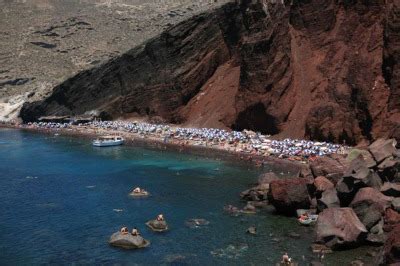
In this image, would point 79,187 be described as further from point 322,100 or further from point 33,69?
point 33,69

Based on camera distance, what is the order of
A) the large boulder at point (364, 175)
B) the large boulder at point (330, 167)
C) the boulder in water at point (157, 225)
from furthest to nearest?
1. the large boulder at point (330, 167)
2. the large boulder at point (364, 175)
3. the boulder in water at point (157, 225)

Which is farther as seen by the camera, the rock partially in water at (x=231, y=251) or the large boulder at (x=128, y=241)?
the large boulder at (x=128, y=241)

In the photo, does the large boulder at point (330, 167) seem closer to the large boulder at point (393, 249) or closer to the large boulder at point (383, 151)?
the large boulder at point (383, 151)

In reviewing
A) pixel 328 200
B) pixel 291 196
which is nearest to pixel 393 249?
pixel 328 200

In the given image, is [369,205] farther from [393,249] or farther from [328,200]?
[393,249]

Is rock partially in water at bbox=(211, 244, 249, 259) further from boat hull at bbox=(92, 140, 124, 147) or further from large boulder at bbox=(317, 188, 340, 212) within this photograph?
boat hull at bbox=(92, 140, 124, 147)

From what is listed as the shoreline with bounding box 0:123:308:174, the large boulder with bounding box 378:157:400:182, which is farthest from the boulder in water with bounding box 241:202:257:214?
the shoreline with bounding box 0:123:308:174

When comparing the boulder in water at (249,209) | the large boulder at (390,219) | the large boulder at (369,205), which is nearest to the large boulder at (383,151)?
the large boulder at (369,205)
